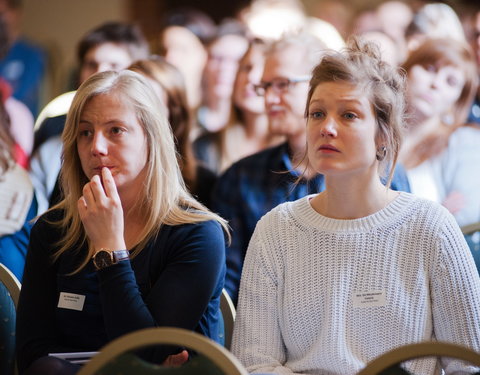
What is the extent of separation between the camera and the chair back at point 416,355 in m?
1.46

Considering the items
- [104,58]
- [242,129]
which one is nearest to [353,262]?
[242,129]

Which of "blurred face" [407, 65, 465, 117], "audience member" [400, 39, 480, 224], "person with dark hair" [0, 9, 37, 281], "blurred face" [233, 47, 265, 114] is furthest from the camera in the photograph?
"blurred face" [233, 47, 265, 114]

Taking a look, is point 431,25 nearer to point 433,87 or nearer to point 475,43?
point 475,43

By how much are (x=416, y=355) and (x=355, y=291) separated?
44 cm

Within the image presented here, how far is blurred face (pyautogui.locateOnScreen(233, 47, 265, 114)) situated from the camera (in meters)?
3.62

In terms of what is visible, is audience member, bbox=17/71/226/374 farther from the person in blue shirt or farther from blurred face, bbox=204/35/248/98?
blurred face, bbox=204/35/248/98

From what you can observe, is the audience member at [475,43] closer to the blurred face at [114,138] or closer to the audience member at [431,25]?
the audience member at [431,25]

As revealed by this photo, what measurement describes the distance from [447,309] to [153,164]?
82 centimetres

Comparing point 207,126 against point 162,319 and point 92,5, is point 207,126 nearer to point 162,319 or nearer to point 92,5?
point 162,319

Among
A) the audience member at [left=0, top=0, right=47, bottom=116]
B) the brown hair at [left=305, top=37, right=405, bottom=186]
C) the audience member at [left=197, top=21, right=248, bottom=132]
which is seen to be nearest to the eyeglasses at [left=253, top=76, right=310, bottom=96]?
the brown hair at [left=305, top=37, right=405, bottom=186]

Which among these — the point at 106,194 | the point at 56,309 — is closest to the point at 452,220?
the point at 106,194

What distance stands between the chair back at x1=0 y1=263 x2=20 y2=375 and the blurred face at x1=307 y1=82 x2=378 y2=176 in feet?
2.94

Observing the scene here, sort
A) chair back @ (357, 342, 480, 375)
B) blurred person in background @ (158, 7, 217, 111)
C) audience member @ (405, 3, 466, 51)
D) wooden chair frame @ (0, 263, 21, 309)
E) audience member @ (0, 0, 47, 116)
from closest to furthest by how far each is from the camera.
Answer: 1. chair back @ (357, 342, 480, 375)
2. wooden chair frame @ (0, 263, 21, 309)
3. audience member @ (405, 3, 466, 51)
4. blurred person in background @ (158, 7, 217, 111)
5. audience member @ (0, 0, 47, 116)

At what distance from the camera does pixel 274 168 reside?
2.81 metres
